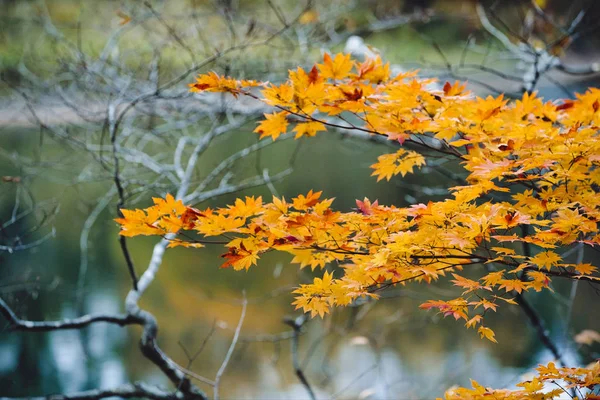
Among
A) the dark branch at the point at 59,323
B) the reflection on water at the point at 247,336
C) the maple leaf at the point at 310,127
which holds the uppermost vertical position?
the maple leaf at the point at 310,127

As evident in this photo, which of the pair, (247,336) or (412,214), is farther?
(247,336)

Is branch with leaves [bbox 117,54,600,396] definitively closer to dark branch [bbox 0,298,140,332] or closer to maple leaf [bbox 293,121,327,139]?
maple leaf [bbox 293,121,327,139]

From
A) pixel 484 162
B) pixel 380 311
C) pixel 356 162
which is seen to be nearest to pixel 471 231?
pixel 484 162

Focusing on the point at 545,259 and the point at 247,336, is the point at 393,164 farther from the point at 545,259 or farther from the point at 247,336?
the point at 247,336

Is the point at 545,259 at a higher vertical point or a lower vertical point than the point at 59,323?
higher

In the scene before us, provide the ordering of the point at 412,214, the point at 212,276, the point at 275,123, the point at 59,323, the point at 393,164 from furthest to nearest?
1. the point at 212,276
2. the point at 59,323
3. the point at 393,164
4. the point at 275,123
5. the point at 412,214

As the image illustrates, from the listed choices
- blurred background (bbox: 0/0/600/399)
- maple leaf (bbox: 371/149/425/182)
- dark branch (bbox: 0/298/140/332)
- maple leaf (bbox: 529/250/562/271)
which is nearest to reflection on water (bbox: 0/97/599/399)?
blurred background (bbox: 0/0/600/399)

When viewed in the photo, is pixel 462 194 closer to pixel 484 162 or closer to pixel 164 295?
pixel 484 162

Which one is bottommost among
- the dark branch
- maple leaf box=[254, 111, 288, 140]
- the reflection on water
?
the reflection on water

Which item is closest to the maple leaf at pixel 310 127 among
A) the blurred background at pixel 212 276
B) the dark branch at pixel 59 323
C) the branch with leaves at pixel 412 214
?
the branch with leaves at pixel 412 214

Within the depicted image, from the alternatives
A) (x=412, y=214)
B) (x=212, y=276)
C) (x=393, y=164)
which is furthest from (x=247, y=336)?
(x=412, y=214)

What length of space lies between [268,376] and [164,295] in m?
2.27

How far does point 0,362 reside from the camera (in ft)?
18.9

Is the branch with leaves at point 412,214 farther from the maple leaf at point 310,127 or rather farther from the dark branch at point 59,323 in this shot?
the dark branch at point 59,323
